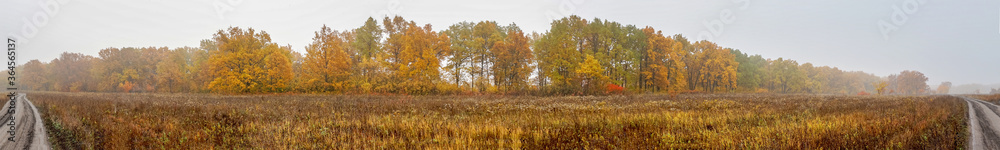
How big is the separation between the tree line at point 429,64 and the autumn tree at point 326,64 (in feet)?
0.31

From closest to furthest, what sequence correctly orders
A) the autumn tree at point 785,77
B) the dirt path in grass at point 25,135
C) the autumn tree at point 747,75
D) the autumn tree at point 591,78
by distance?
the dirt path in grass at point 25,135, the autumn tree at point 591,78, the autumn tree at point 747,75, the autumn tree at point 785,77

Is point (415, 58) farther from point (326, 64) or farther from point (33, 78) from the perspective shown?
point (33, 78)

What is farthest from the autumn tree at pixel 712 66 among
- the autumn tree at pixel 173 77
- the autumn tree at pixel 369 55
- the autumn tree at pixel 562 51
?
the autumn tree at pixel 173 77

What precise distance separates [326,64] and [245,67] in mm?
8008

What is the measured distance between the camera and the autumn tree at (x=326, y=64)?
34375 mm

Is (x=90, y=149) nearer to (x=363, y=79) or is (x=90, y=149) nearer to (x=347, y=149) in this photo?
(x=347, y=149)

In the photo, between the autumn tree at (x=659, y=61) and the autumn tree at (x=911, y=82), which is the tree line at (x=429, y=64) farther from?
the autumn tree at (x=911, y=82)

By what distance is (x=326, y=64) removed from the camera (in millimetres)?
35219

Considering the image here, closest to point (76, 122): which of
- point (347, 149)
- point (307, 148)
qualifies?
point (307, 148)

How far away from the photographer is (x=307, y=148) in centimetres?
578

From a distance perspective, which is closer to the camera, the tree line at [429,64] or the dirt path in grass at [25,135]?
the dirt path in grass at [25,135]

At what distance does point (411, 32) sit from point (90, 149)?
99.5 ft

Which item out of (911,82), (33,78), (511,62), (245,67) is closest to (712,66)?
(511,62)

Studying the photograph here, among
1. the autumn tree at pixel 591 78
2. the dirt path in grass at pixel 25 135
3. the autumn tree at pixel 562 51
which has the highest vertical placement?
the autumn tree at pixel 562 51
